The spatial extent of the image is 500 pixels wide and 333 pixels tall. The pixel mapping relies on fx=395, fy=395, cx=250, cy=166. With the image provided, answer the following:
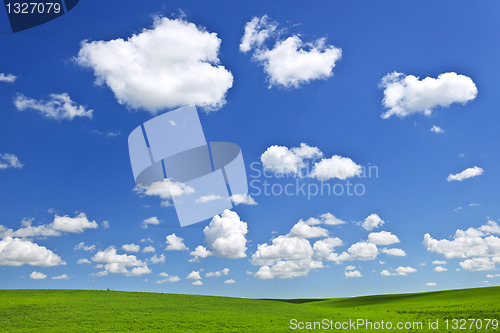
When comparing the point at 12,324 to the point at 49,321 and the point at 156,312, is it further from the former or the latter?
the point at 156,312

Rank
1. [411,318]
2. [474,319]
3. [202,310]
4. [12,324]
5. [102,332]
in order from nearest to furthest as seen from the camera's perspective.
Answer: [102,332] < [12,324] < [474,319] < [411,318] < [202,310]

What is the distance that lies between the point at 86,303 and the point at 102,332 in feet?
58.5

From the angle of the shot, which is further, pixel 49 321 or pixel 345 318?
pixel 345 318

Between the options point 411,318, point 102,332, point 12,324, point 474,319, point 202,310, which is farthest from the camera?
point 202,310

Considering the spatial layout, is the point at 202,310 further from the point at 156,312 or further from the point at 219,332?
the point at 219,332

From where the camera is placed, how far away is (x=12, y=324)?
3416 centimetres

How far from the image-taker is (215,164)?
38688 mm

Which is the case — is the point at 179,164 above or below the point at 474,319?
above

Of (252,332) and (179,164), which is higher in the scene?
(179,164)

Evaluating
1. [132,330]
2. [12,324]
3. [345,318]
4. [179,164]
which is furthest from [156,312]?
[345,318]

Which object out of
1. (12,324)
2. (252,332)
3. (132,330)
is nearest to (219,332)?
(252,332)

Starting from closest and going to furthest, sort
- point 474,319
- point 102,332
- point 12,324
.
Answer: point 102,332, point 12,324, point 474,319

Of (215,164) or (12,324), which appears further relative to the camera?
(215,164)

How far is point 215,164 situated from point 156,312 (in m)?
17.2
